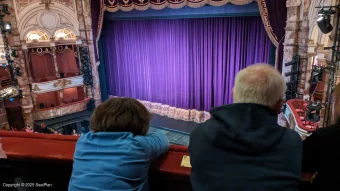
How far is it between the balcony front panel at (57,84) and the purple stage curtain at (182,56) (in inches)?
51.4

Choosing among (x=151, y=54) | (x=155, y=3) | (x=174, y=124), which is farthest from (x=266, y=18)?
(x=151, y=54)

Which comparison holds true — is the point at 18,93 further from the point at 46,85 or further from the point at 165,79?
the point at 165,79

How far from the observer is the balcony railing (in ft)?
28.1

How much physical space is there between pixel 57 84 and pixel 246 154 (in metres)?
8.85

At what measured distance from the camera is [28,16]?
26.5 feet

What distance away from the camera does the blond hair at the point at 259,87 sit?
948 millimetres

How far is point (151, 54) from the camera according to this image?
354 inches

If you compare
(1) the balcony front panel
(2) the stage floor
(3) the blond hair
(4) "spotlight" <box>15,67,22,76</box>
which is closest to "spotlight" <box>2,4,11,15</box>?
(4) "spotlight" <box>15,67,22,76</box>

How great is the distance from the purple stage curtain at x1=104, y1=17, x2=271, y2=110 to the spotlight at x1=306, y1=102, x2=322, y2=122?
3.27m

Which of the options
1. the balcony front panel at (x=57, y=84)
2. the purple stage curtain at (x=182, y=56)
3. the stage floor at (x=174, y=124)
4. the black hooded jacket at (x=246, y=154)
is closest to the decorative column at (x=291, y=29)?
the purple stage curtain at (x=182, y=56)

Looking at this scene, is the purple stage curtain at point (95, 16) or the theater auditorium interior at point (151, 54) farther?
the purple stage curtain at point (95, 16)

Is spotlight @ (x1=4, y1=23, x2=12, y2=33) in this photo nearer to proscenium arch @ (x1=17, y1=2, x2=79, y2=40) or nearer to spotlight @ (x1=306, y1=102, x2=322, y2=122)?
proscenium arch @ (x1=17, y1=2, x2=79, y2=40)

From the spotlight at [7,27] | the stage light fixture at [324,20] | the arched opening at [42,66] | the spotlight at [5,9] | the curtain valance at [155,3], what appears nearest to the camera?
the stage light fixture at [324,20]

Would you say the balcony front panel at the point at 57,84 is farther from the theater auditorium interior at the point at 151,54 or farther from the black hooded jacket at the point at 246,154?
the black hooded jacket at the point at 246,154
